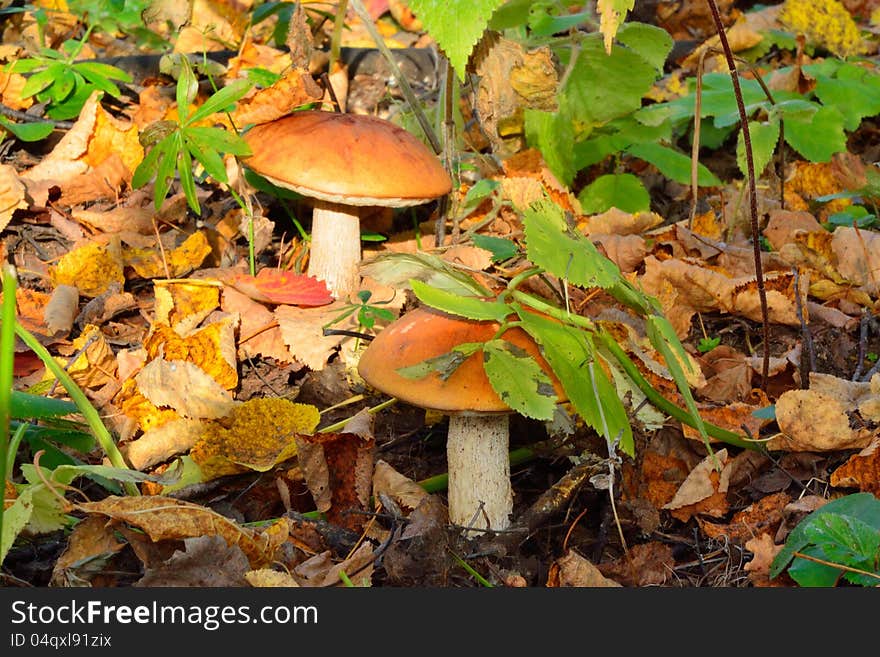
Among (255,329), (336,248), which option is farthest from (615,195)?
(255,329)

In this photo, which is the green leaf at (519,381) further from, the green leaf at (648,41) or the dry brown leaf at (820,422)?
the green leaf at (648,41)

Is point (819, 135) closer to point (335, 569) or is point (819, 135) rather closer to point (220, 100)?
point (220, 100)

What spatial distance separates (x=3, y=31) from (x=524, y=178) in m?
2.75

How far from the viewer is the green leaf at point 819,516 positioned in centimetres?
191

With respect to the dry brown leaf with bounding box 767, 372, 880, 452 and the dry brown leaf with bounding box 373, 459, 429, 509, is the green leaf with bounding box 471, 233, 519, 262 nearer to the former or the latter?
the dry brown leaf with bounding box 373, 459, 429, 509

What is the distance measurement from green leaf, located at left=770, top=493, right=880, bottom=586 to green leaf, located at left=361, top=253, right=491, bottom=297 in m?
0.80

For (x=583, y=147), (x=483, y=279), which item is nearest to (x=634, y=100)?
(x=583, y=147)

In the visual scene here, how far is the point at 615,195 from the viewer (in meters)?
3.63

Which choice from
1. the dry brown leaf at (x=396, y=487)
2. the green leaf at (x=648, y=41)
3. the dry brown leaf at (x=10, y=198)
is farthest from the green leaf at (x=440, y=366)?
the dry brown leaf at (x=10, y=198)

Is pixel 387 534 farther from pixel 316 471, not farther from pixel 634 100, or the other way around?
pixel 634 100

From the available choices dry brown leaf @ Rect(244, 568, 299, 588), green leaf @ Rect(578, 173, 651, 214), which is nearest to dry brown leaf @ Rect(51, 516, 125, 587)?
dry brown leaf @ Rect(244, 568, 299, 588)

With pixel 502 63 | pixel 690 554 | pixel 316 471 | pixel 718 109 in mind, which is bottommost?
pixel 690 554

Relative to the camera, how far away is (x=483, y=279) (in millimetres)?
3014

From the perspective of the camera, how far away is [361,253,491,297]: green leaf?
6.95ft
